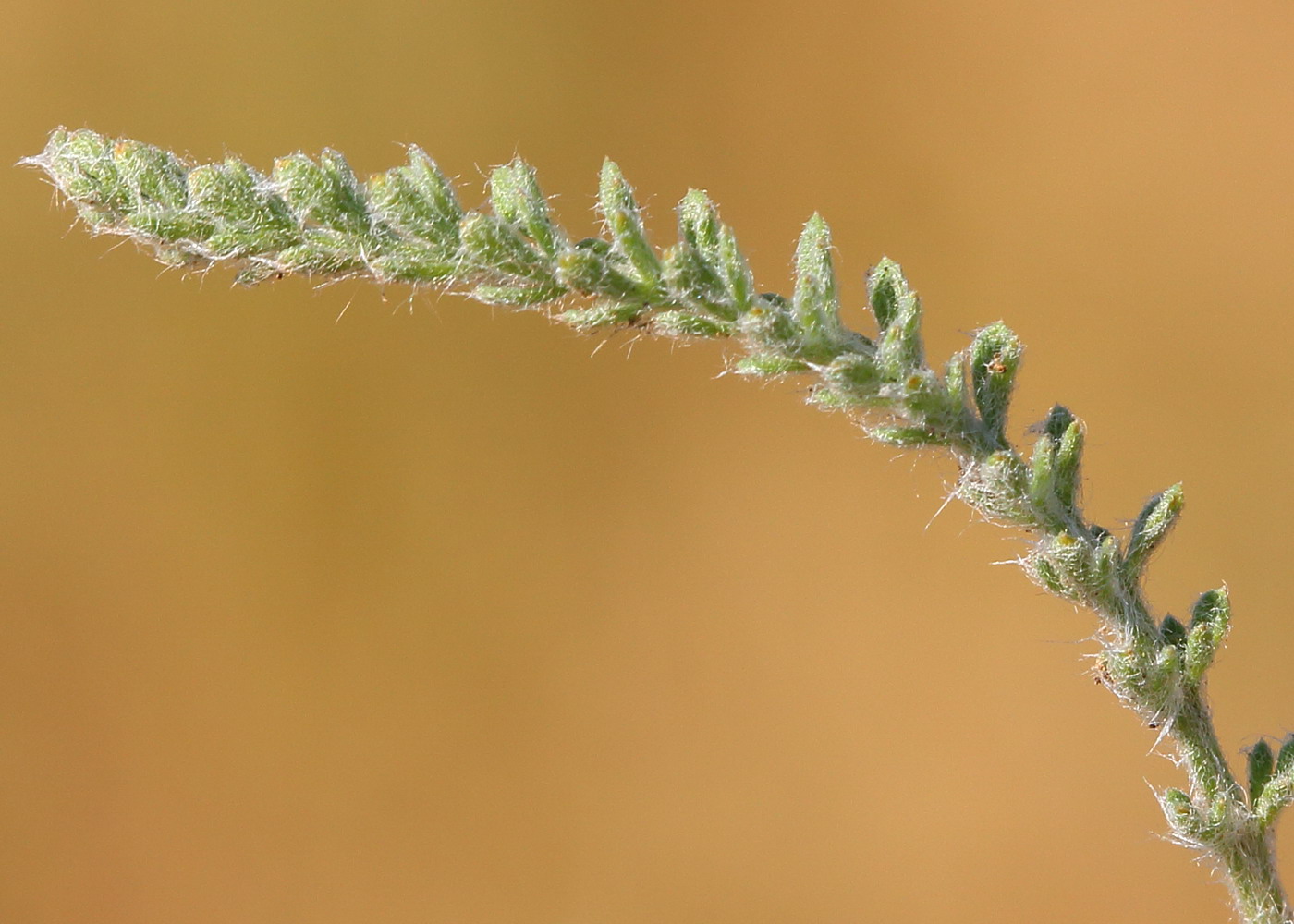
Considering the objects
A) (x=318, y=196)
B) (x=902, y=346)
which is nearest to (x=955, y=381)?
(x=902, y=346)

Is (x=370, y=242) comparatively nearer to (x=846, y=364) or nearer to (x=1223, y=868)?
(x=846, y=364)

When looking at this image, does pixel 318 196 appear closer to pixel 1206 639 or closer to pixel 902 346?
pixel 902 346

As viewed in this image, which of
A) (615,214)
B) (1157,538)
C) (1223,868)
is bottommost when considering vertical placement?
(1223,868)

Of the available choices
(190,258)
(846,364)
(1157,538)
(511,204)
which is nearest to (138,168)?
(190,258)

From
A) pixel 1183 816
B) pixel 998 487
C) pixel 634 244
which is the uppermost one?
pixel 634 244

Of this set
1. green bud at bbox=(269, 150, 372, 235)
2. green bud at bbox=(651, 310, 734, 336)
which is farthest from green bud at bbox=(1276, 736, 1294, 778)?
green bud at bbox=(269, 150, 372, 235)

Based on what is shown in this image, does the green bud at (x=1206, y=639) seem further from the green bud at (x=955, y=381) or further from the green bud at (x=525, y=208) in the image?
the green bud at (x=525, y=208)
